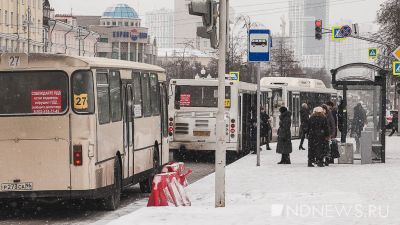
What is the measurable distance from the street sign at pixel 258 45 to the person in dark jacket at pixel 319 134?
82.0 inches

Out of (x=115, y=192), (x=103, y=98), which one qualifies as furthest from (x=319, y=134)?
(x=103, y=98)

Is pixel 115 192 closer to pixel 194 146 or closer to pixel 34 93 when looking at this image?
pixel 34 93

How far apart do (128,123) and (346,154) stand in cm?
971

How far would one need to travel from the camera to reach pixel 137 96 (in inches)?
742

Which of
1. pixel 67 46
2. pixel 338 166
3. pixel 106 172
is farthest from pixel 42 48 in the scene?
pixel 106 172

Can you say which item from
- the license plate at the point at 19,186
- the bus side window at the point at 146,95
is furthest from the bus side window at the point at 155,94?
the license plate at the point at 19,186

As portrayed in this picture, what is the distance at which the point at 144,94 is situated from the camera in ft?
64.4

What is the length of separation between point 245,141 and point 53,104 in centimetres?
1818

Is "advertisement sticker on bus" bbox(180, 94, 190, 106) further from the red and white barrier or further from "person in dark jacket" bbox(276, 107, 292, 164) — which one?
the red and white barrier

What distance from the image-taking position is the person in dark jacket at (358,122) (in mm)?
25938

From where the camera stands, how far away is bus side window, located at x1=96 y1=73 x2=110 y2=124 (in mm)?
A: 15633

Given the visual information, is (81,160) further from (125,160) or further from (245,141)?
(245,141)

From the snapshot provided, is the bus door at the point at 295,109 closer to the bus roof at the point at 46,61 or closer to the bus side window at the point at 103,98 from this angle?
the bus side window at the point at 103,98

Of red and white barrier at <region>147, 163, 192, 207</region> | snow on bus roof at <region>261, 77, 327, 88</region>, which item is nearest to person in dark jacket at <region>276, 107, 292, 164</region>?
red and white barrier at <region>147, 163, 192, 207</region>
